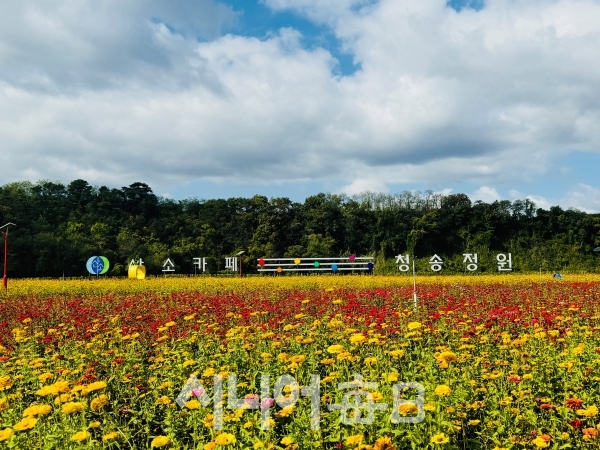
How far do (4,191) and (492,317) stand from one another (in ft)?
135

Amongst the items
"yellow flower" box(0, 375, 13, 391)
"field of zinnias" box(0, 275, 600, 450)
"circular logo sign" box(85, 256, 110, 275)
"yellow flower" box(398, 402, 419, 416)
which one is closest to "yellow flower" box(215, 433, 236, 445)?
"field of zinnias" box(0, 275, 600, 450)

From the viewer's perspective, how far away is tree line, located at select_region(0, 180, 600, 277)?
128 ft

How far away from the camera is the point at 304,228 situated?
46.7 metres

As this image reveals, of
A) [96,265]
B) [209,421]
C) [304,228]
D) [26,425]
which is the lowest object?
[209,421]

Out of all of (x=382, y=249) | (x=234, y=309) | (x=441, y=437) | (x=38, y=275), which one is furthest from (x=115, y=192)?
(x=441, y=437)

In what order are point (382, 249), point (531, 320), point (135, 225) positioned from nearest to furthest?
point (531, 320) → point (135, 225) → point (382, 249)

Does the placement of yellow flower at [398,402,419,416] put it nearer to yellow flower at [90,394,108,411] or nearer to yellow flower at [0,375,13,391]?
yellow flower at [90,394,108,411]

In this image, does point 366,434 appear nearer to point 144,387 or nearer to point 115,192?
point 144,387

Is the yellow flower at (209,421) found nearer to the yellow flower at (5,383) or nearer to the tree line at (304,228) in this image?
the yellow flower at (5,383)

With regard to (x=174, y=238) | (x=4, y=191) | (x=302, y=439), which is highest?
(x=4, y=191)

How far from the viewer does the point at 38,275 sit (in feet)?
98.6

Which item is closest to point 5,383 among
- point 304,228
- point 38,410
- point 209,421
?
point 38,410

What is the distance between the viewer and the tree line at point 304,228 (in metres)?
38.9

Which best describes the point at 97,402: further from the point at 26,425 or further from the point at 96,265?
the point at 96,265
